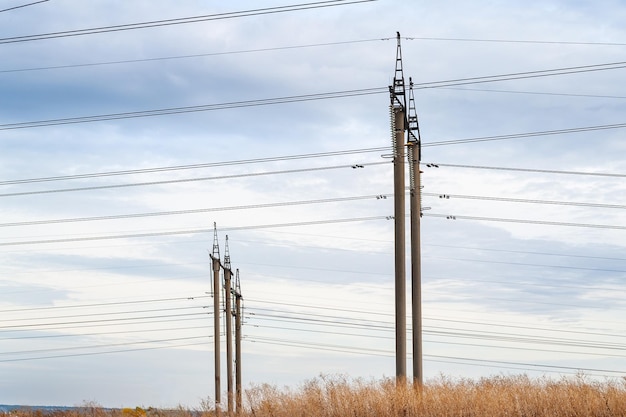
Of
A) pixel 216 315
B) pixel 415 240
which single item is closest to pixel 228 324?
pixel 216 315

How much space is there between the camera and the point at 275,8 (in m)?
28.1

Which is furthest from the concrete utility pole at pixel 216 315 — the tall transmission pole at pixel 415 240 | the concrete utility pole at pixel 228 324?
the tall transmission pole at pixel 415 240

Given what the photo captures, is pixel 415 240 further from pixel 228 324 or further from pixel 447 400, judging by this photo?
pixel 228 324

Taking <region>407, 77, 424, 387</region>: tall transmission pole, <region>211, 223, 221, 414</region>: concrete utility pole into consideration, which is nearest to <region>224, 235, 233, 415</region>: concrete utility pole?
<region>211, 223, 221, 414</region>: concrete utility pole

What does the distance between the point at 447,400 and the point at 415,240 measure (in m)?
8.13

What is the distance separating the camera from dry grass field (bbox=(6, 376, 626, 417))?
62.2ft

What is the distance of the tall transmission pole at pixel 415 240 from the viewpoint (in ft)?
88.3

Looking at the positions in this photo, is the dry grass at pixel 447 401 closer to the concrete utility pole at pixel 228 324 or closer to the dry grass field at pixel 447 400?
the dry grass field at pixel 447 400

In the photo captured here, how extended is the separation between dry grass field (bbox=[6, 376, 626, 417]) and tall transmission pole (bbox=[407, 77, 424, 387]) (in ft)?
16.2

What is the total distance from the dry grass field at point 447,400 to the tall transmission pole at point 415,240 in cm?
494

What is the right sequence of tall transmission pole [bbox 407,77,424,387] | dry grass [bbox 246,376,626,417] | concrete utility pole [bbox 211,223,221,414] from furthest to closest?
concrete utility pole [bbox 211,223,221,414] → tall transmission pole [bbox 407,77,424,387] → dry grass [bbox 246,376,626,417]

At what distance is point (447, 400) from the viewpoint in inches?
771

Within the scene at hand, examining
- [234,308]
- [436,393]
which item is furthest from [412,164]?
[234,308]

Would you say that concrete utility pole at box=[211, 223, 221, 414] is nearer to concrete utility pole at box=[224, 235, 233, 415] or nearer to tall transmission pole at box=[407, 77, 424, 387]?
concrete utility pole at box=[224, 235, 233, 415]
